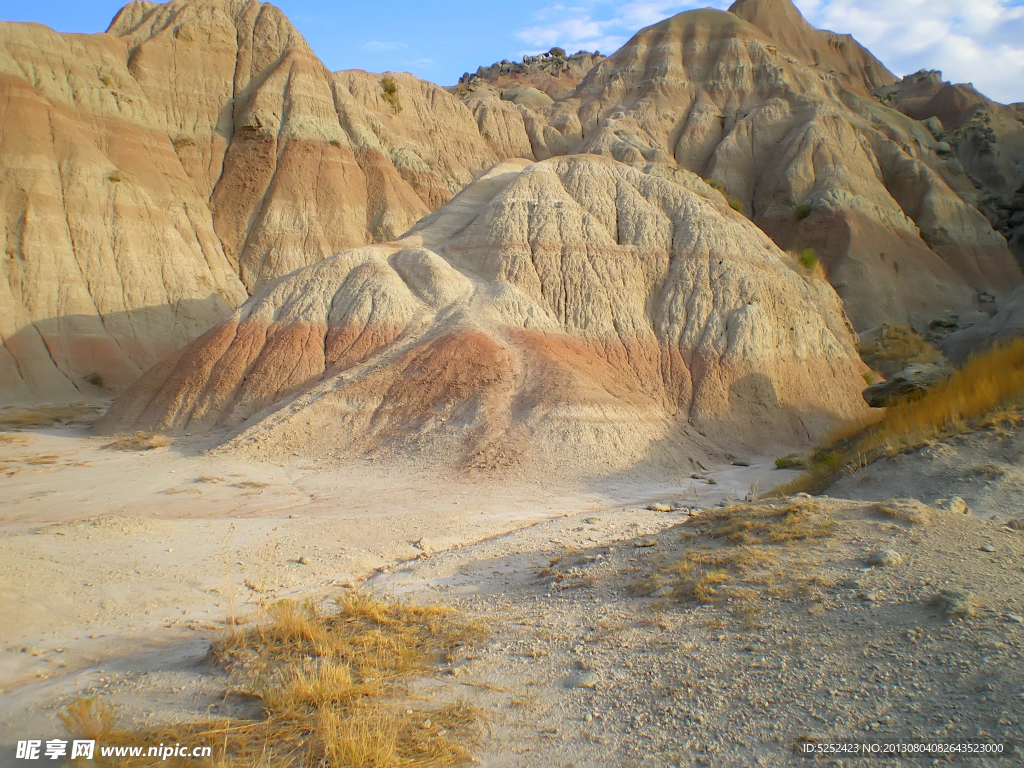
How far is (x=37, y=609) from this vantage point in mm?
6395

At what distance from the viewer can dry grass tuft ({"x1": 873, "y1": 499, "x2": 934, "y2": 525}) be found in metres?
6.78

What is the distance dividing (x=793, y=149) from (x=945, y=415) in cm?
3471

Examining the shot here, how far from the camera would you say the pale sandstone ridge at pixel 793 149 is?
120 feet

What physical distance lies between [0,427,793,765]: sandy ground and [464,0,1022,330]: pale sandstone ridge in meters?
23.2

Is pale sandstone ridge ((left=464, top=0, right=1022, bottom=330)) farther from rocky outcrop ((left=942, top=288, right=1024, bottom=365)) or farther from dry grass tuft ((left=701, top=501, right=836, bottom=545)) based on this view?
dry grass tuft ((left=701, top=501, right=836, bottom=545))

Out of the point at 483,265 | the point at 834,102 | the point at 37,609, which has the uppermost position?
the point at 834,102

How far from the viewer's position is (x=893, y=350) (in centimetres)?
2670

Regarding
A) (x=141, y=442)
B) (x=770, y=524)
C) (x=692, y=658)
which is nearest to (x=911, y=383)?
(x=770, y=524)

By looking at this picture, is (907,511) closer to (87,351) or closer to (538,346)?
(538,346)

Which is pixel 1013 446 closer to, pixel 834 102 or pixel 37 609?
pixel 37 609

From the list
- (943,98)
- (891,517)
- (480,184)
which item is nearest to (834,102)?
(943,98)

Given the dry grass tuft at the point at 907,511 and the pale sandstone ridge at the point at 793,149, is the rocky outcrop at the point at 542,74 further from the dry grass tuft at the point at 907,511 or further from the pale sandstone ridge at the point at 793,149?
the dry grass tuft at the point at 907,511

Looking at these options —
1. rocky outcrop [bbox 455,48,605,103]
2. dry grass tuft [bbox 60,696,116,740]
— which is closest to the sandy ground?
dry grass tuft [bbox 60,696,116,740]

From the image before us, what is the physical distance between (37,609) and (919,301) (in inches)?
1576
